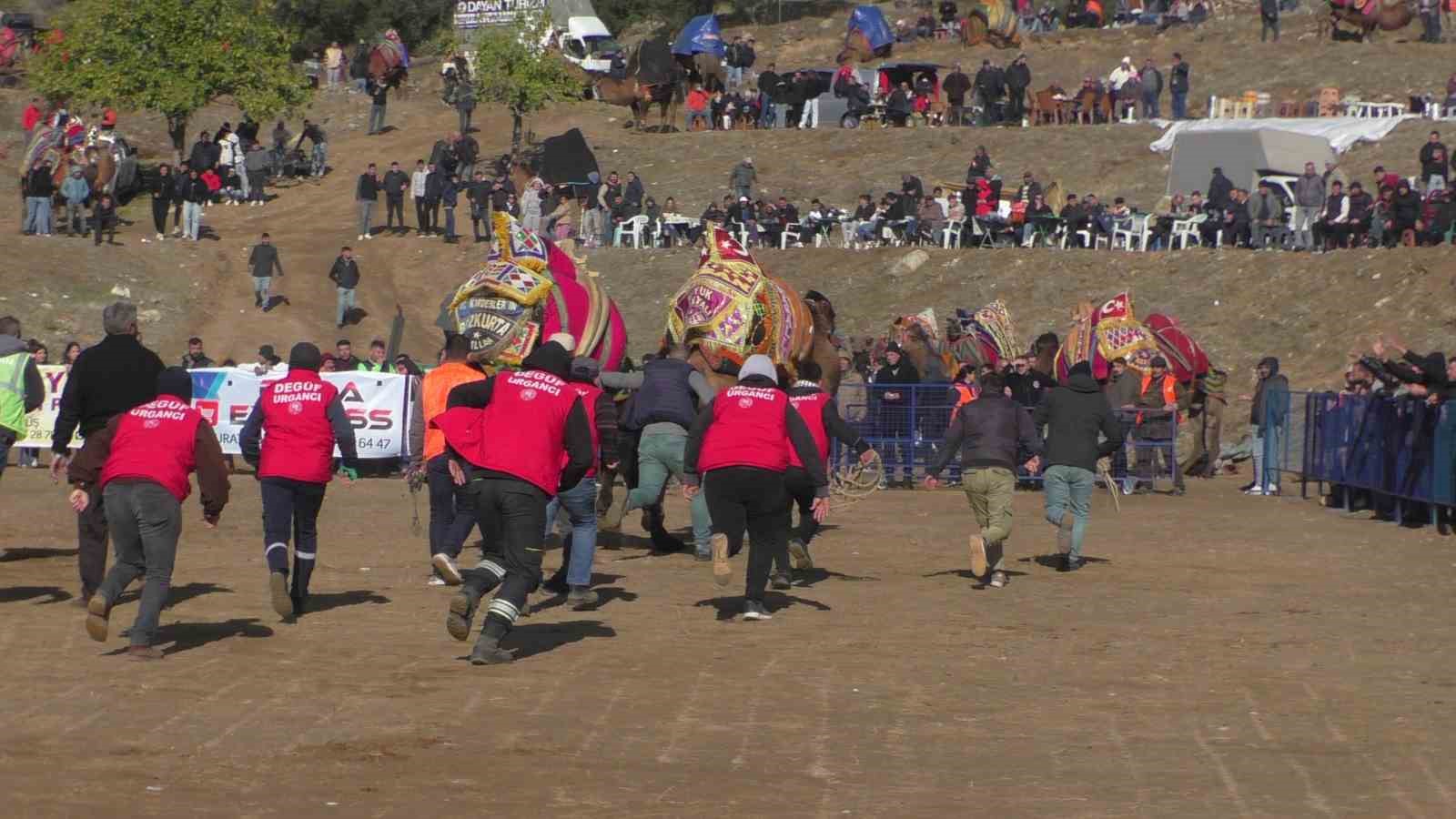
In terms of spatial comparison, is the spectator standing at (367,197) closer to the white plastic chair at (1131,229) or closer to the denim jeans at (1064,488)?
the white plastic chair at (1131,229)

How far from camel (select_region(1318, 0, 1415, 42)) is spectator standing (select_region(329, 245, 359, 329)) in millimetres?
27828

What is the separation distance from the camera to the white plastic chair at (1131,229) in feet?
134

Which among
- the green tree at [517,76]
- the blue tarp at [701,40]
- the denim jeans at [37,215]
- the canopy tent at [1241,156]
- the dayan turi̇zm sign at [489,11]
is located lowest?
the denim jeans at [37,215]

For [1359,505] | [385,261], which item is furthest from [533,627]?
[385,261]

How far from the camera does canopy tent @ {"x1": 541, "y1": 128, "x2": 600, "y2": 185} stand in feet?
155

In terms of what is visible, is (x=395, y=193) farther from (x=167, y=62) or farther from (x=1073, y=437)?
(x=1073, y=437)

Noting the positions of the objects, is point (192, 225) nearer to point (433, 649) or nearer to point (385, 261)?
point (385, 261)

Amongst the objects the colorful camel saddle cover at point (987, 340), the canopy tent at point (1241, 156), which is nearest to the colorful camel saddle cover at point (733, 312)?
the colorful camel saddle cover at point (987, 340)

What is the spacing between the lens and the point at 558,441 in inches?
478

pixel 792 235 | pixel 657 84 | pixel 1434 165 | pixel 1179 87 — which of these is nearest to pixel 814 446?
pixel 1434 165

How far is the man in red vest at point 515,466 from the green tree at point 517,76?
41.8 meters

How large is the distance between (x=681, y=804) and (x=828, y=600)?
7267 mm

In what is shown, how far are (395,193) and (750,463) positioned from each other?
108ft

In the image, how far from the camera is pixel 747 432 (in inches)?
546
